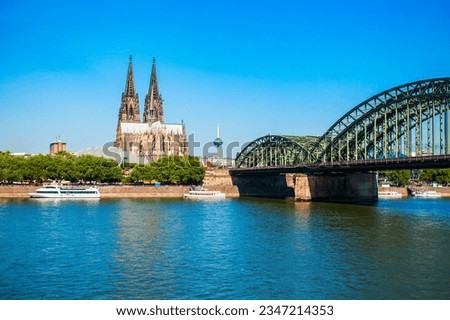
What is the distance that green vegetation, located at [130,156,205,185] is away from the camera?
110 m

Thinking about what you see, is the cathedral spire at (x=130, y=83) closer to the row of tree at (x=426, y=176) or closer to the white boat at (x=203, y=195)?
the white boat at (x=203, y=195)

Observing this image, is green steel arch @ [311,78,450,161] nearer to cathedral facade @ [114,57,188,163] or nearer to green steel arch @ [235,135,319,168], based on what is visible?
green steel arch @ [235,135,319,168]

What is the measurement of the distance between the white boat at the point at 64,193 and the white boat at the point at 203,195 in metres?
17.2

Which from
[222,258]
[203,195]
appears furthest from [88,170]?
[222,258]

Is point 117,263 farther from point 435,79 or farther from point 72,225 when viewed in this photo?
point 435,79

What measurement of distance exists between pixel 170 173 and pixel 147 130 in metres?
43.7

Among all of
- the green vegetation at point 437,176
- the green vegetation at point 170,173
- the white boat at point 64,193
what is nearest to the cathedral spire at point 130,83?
the green vegetation at point 170,173

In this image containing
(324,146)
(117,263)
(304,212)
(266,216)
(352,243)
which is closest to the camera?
(117,263)

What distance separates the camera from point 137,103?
527ft

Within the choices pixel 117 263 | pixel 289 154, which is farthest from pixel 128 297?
pixel 289 154

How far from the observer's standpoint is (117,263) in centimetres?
2962

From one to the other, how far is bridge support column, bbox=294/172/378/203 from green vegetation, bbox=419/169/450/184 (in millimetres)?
48928
